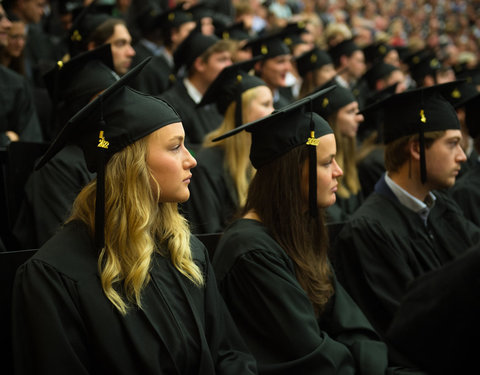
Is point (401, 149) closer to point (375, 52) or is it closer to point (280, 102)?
point (280, 102)

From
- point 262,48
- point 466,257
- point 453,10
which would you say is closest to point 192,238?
point 466,257

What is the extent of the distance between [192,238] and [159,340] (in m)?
0.59

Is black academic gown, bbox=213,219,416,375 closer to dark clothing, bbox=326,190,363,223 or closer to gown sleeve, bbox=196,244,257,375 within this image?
gown sleeve, bbox=196,244,257,375

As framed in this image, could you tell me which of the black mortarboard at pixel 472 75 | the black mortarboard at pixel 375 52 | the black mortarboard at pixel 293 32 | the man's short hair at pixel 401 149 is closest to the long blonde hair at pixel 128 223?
the man's short hair at pixel 401 149

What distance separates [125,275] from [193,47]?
4.08 m

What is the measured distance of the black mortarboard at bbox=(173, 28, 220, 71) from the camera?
5.96 metres

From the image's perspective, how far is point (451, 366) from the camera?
137cm

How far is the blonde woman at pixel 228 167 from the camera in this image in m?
4.41

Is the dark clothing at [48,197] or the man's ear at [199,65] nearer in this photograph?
the dark clothing at [48,197]

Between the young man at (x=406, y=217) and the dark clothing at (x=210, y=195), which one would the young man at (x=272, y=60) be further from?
the young man at (x=406, y=217)

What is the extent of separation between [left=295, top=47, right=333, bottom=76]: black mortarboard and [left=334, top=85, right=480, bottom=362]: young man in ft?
11.8

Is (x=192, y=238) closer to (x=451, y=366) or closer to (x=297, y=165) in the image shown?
(x=297, y=165)

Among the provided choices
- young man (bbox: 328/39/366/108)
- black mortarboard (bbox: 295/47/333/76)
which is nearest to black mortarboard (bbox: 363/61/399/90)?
young man (bbox: 328/39/366/108)

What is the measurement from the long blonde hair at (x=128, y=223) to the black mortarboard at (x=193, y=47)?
12.3 feet
